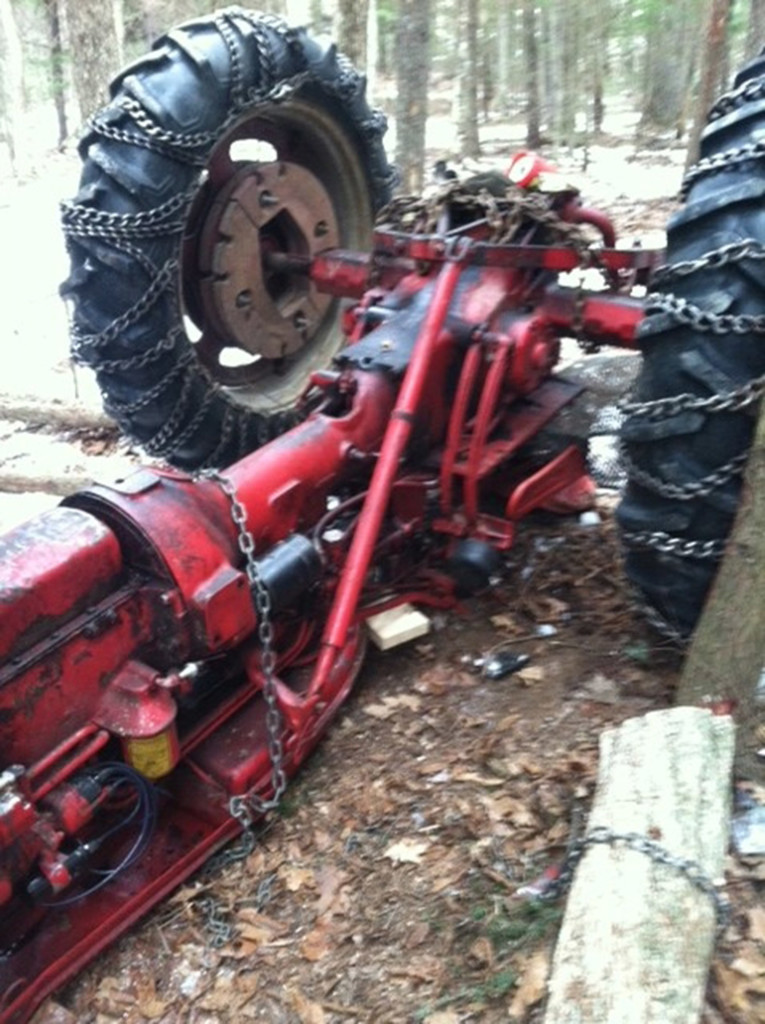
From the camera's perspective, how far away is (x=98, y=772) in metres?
2.93

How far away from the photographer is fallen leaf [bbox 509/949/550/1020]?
7.90ft

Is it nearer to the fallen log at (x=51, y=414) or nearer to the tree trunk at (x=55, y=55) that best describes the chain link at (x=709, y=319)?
the fallen log at (x=51, y=414)

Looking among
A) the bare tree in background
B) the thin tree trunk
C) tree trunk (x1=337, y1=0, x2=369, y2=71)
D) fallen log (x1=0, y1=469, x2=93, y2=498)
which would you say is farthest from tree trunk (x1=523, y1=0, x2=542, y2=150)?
fallen log (x1=0, y1=469, x2=93, y2=498)

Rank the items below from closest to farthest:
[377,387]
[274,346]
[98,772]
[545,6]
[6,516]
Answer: [98,772], [377,387], [274,346], [6,516], [545,6]

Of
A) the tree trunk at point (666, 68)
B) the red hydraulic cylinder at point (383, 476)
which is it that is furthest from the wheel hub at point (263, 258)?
the tree trunk at point (666, 68)

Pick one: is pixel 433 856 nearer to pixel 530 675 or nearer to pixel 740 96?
pixel 530 675

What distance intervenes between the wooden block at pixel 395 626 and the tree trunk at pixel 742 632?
1.14m

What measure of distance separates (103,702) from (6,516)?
321 centimetres

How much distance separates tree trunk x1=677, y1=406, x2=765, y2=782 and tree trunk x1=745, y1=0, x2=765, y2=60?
27.3ft

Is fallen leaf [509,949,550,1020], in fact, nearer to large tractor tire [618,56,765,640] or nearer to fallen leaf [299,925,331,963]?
fallen leaf [299,925,331,963]

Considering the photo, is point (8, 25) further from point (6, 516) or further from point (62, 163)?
point (6, 516)

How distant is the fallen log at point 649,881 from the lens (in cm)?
201

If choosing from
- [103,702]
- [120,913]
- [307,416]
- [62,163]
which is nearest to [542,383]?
[307,416]

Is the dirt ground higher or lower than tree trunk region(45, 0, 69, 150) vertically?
lower
